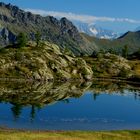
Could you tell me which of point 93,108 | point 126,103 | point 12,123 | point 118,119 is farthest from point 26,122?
point 126,103

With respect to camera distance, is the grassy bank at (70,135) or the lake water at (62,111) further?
Result: the lake water at (62,111)

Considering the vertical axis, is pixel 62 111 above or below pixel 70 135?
below

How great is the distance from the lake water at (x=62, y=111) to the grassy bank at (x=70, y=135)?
20127 millimetres

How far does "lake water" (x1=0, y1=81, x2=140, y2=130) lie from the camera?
374 feet

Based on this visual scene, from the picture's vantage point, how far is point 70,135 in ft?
271

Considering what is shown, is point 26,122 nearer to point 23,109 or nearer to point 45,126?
point 45,126

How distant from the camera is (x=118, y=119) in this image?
134 m

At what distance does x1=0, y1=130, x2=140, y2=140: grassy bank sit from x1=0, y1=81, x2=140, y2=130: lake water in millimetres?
20127

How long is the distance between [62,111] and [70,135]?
64.1 meters

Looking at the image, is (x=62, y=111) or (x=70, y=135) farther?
(x=62, y=111)

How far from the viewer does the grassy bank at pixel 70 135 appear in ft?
243

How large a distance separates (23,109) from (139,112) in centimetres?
4714

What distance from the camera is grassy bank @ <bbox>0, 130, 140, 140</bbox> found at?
2918 inches

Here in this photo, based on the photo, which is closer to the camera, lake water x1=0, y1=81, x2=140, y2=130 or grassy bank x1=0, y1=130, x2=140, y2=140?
grassy bank x1=0, y1=130, x2=140, y2=140
